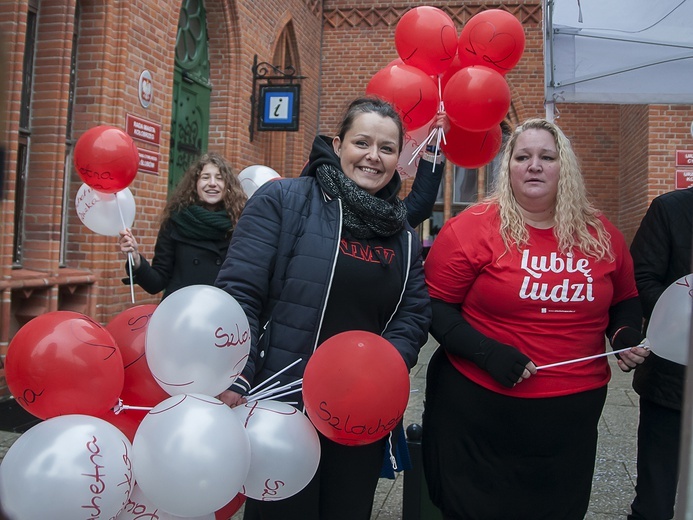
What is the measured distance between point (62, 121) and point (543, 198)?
4443 millimetres

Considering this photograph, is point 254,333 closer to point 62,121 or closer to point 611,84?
point 611,84

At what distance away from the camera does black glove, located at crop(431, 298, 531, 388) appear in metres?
2.07

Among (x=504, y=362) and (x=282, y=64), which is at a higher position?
(x=282, y=64)

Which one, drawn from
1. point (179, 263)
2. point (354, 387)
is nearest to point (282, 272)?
point (354, 387)

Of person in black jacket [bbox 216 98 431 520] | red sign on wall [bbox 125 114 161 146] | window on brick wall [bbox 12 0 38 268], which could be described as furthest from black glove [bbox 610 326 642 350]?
red sign on wall [bbox 125 114 161 146]

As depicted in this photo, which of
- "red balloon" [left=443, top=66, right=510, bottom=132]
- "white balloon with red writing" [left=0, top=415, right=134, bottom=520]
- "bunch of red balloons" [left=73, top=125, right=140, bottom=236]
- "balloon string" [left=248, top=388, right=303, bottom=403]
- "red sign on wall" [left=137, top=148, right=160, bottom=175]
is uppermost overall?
"red sign on wall" [left=137, top=148, right=160, bottom=175]

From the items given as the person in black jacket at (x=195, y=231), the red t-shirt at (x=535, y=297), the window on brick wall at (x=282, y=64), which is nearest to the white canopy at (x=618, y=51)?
the red t-shirt at (x=535, y=297)

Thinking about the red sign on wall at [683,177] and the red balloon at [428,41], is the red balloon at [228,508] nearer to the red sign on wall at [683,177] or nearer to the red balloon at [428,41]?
the red balloon at [428,41]

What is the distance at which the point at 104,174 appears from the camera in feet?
10.7

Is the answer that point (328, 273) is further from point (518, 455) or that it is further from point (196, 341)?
point (518, 455)

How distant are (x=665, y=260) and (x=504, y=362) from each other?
0.97 m

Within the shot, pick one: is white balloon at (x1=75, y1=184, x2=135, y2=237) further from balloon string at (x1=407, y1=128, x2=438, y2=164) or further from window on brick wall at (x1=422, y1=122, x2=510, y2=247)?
window on brick wall at (x1=422, y1=122, x2=510, y2=247)

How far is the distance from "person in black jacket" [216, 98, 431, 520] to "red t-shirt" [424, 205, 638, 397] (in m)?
0.28

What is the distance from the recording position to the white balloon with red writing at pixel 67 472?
1.46 meters
